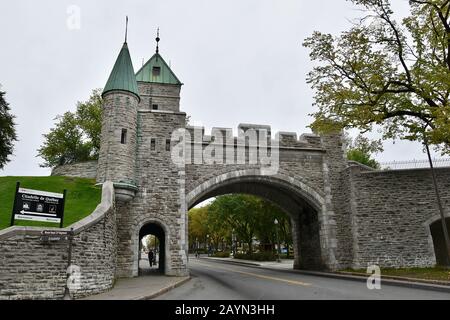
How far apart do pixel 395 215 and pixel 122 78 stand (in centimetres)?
1665

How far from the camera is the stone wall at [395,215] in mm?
18469

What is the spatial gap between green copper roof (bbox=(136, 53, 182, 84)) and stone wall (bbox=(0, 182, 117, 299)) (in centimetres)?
2185

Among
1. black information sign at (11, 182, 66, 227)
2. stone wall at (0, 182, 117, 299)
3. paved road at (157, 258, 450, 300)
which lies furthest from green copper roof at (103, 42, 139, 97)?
paved road at (157, 258, 450, 300)

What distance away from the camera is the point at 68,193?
614 inches

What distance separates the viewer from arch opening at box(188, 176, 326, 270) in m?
20.2

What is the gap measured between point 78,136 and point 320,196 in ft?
87.4

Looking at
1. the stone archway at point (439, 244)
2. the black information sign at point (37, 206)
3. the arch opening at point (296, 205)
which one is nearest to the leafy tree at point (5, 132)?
the arch opening at point (296, 205)

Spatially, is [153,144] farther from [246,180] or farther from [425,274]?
[425,274]

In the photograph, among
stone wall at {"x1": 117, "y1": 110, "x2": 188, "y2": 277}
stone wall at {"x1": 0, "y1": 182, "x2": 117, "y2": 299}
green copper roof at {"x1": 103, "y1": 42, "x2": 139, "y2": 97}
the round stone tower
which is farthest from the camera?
green copper roof at {"x1": 103, "y1": 42, "x2": 139, "y2": 97}

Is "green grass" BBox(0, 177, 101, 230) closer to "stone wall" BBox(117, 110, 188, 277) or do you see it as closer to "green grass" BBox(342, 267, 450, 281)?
"stone wall" BBox(117, 110, 188, 277)

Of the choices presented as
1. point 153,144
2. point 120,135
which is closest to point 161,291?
point 120,135

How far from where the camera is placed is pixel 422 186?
1911cm

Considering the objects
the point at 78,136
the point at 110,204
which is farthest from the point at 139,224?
the point at 78,136

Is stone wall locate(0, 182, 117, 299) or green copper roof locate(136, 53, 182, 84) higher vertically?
green copper roof locate(136, 53, 182, 84)
